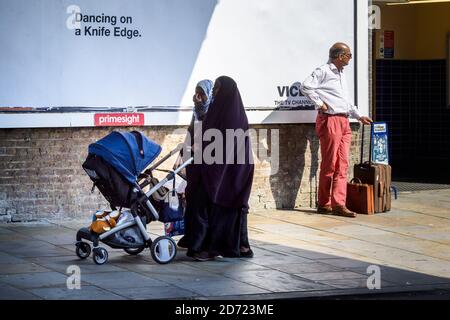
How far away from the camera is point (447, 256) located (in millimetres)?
11336

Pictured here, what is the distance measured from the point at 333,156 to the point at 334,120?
0.46m

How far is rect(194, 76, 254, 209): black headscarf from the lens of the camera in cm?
1066

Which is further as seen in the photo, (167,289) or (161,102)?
(161,102)

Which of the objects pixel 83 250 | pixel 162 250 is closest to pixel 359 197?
pixel 162 250

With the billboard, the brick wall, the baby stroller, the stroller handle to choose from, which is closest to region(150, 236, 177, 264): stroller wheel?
the baby stroller

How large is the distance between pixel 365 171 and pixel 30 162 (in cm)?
436

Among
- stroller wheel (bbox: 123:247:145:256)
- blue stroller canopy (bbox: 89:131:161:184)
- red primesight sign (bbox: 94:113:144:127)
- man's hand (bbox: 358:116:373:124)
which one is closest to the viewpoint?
blue stroller canopy (bbox: 89:131:161:184)

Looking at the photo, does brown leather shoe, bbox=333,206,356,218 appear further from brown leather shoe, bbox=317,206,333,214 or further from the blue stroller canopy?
the blue stroller canopy

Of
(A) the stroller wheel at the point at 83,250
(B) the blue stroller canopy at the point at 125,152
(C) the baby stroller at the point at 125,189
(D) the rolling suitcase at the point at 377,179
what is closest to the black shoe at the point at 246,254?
(C) the baby stroller at the point at 125,189

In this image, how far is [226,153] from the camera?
1061cm

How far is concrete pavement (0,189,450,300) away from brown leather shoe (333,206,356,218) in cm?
10

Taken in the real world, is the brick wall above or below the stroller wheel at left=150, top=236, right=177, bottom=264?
above
